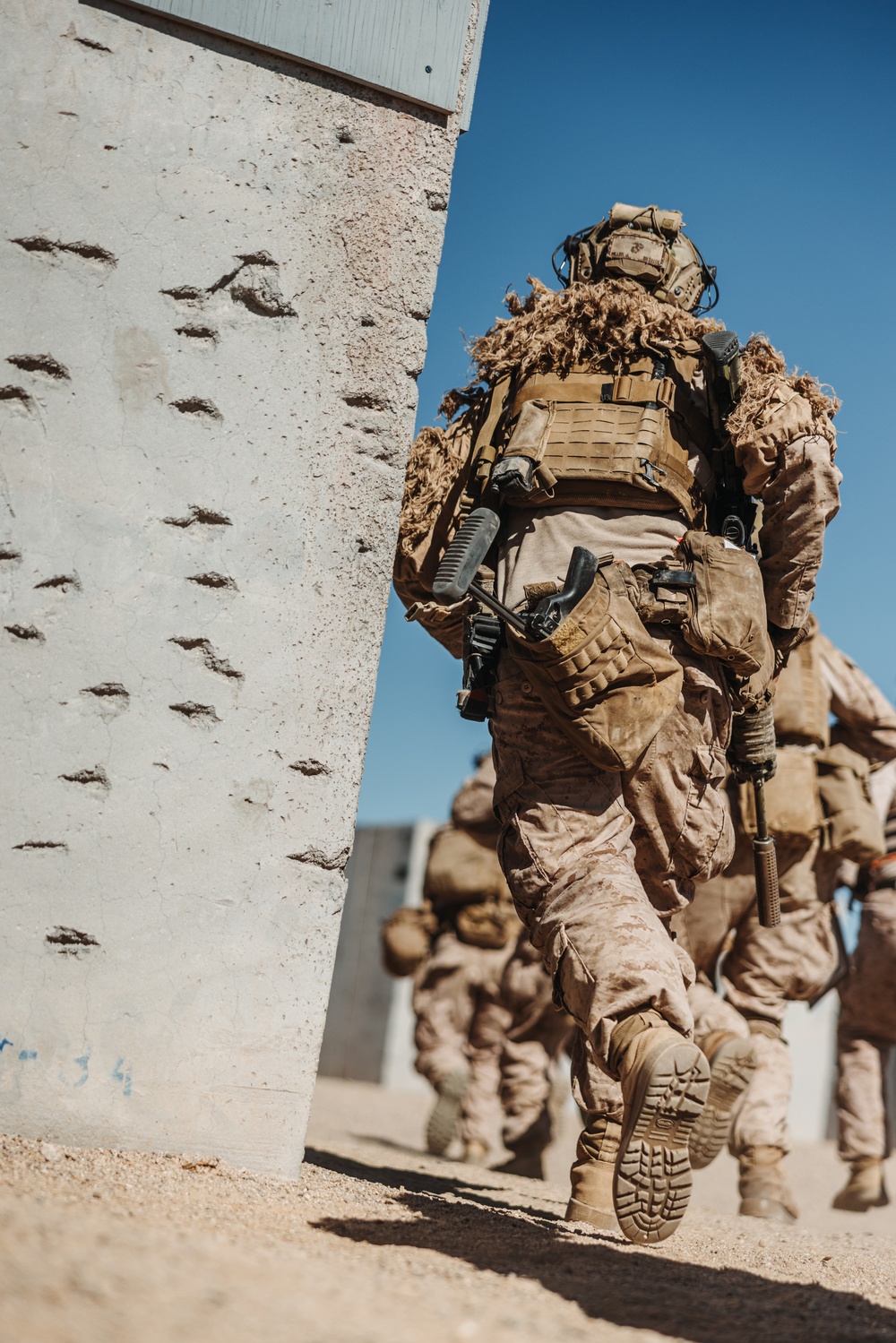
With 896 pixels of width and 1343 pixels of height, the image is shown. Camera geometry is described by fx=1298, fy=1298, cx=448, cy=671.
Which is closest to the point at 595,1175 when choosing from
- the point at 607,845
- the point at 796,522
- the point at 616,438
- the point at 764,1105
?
the point at 607,845

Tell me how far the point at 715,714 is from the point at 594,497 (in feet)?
1.95

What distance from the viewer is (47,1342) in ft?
4.25

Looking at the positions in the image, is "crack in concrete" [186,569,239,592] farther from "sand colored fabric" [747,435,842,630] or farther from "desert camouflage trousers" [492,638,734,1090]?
"sand colored fabric" [747,435,842,630]

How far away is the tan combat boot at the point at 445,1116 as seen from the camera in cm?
647

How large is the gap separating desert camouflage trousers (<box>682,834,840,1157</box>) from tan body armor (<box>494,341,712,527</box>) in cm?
206

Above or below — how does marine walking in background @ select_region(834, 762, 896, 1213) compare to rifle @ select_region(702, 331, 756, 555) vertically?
below

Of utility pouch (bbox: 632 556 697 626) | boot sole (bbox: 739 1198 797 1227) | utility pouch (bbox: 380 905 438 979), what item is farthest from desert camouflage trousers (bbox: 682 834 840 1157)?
utility pouch (bbox: 380 905 438 979)

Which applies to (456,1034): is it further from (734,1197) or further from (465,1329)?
(465,1329)

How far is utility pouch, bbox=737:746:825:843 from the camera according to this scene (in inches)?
193

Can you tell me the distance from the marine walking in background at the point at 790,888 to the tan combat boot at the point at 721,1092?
570 millimetres

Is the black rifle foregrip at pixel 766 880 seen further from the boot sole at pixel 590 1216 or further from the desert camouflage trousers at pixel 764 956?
the boot sole at pixel 590 1216

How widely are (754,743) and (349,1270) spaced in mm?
2068

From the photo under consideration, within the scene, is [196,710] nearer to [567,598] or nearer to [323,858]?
[323,858]

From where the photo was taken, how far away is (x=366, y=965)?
14.9 metres
